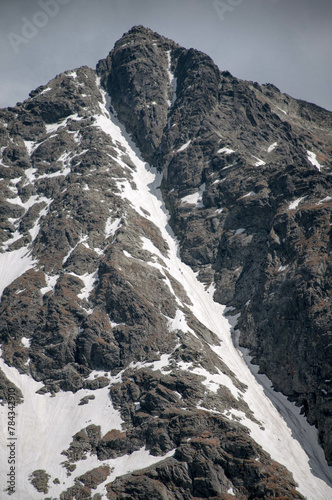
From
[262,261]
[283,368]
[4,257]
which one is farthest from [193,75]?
[283,368]

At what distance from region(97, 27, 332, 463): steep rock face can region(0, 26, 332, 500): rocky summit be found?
500mm

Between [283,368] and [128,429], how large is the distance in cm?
3313

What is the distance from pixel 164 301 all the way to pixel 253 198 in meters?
41.7

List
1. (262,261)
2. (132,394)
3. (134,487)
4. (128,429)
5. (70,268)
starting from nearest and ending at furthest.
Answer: (134,487) → (128,429) → (132,394) → (70,268) → (262,261)

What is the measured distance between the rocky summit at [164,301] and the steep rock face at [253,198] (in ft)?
1.64

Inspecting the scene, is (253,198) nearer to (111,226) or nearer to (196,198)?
(196,198)

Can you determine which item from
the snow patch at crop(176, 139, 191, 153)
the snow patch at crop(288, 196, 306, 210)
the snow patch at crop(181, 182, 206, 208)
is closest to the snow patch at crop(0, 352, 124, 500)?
the snow patch at crop(288, 196, 306, 210)

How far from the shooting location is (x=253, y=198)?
4291 inches

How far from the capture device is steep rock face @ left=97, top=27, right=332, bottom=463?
7756 centimetres

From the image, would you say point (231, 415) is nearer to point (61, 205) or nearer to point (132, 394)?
point (132, 394)

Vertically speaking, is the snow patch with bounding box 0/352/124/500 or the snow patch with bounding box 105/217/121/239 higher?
the snow patch with bounding box 105/217/121/239

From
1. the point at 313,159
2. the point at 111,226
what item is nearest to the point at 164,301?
the point at 111,226

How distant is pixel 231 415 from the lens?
2490 inches

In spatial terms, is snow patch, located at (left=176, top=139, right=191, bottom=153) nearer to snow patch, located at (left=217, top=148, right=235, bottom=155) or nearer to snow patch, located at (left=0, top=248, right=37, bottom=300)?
snow patch, located at (left=217, top=148, right=235, bottom=155)
